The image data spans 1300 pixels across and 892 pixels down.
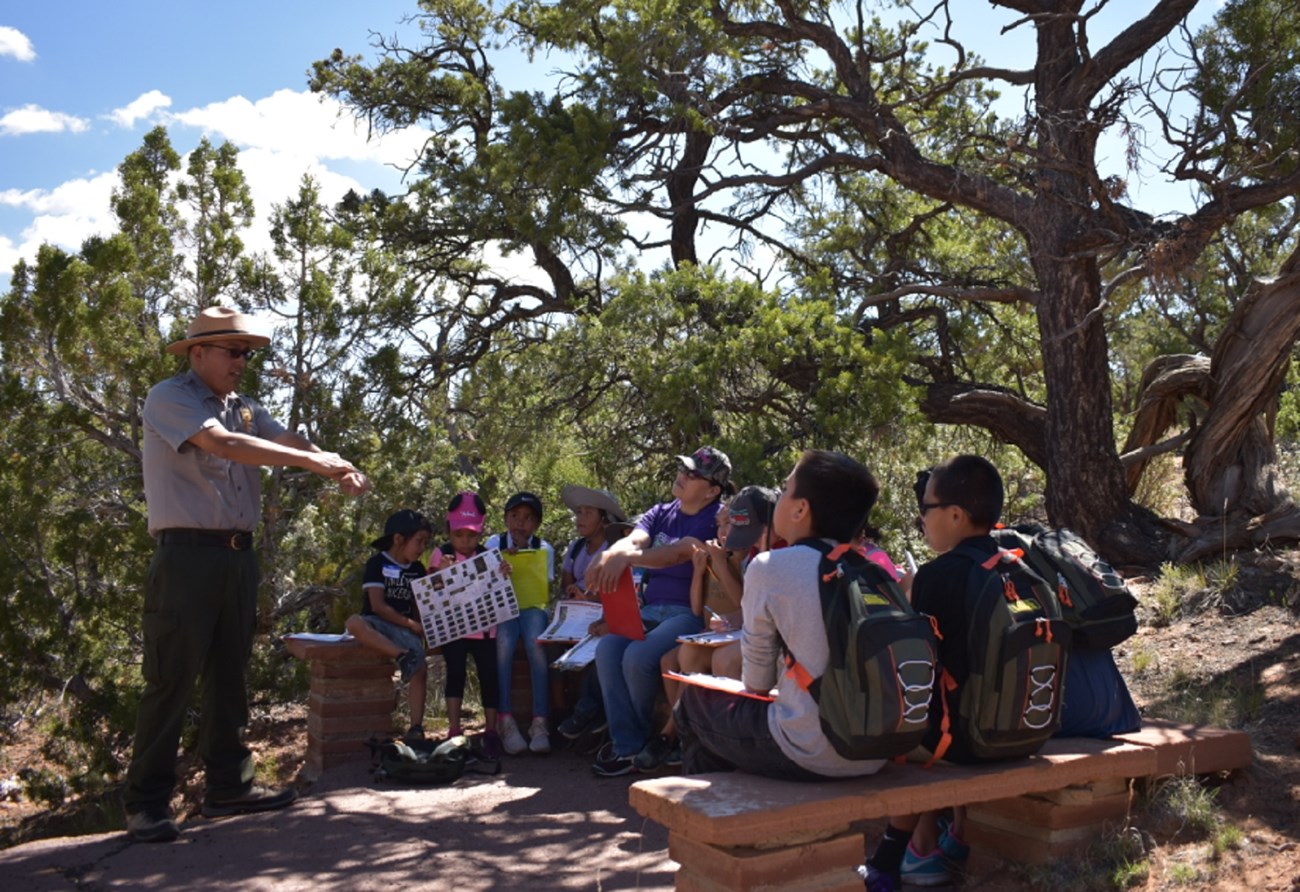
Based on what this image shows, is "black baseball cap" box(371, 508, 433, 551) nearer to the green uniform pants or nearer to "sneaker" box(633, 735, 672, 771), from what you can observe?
the green uniform pants

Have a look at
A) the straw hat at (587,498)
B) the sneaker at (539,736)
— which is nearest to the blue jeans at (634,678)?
the sneaker at (539,736)

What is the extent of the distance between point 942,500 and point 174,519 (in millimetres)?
2972

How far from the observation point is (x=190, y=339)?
4.91m

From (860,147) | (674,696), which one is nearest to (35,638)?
(674,696)

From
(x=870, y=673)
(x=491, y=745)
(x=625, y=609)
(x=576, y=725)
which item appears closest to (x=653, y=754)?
(x=625, y=609)

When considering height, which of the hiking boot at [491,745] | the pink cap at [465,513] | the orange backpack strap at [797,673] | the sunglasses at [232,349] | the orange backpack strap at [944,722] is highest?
the sunglasses at [232,349]

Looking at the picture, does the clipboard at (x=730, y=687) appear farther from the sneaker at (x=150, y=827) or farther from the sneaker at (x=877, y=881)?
the sneaker at (x=150, y=827)

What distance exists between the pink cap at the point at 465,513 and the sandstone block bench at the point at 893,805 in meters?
3.41

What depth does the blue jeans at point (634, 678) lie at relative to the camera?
5762 mm

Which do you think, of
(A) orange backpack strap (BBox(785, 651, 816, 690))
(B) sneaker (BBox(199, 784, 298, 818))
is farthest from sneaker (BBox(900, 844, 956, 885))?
(B) sneaker (BBox(199, 784, 298, 818))

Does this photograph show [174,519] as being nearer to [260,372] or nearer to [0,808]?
[260,372]

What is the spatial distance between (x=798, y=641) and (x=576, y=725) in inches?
134

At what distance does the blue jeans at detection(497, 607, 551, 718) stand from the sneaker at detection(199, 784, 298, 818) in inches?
58.5

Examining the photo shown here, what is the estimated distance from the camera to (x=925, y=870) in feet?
12.6
